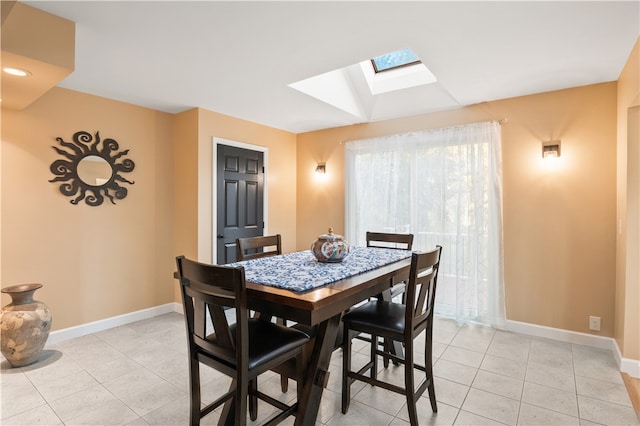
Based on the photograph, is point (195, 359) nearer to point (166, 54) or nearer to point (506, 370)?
point (166, 54)

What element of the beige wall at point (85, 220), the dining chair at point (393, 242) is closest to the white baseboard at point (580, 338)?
the dining chair at point (393, 242)

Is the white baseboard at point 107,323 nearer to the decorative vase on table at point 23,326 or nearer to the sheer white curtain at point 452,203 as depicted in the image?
the decorative vase on table at point 23,326

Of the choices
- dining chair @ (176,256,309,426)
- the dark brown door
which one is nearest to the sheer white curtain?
the dark brown door

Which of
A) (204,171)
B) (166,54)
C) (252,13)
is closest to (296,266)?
(252,13)

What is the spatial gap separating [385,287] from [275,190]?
3.16m

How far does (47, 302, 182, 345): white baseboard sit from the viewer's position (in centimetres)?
318

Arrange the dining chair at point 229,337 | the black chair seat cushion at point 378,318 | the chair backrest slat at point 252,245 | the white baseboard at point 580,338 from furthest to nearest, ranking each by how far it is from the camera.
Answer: the white baseboard at point 580,338
the chair backrest slat at point 252,245
the black chair seat cushion at point 378,318
the dining chair at point 229,337

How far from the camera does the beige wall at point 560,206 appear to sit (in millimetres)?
3016

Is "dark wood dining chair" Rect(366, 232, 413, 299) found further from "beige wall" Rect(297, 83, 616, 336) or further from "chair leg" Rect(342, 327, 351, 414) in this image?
"beige wall" Rect(297, 83, 616, 336)

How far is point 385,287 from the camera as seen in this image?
197 centimetres

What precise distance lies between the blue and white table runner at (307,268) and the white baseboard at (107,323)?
238 cm

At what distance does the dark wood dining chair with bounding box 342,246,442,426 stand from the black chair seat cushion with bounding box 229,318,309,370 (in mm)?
477

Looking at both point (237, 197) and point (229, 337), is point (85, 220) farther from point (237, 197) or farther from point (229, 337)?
point (229, 337)

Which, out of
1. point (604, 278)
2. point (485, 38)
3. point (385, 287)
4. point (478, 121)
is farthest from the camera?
point (478, 121)
